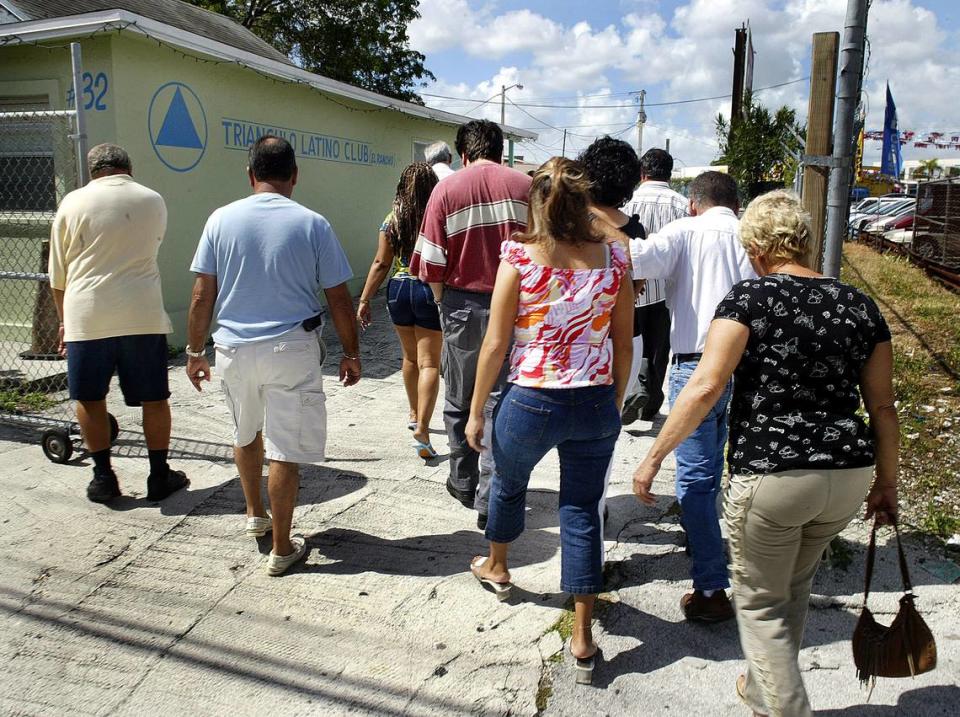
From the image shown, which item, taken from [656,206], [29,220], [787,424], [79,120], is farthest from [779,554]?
[29,220]

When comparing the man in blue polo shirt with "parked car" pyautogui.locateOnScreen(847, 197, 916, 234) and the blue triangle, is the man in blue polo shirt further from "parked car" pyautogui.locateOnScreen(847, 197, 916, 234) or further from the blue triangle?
"parked car" pyautogui.locateOnScreen(847, 197, 916, 234)

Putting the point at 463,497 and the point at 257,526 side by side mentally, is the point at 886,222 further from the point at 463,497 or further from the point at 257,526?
the point at 257,526

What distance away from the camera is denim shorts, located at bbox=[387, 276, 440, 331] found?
15.5 feet

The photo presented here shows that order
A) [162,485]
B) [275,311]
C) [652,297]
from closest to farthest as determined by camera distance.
→ 1. [275,311]
2. [162,485]
3. [652,297]

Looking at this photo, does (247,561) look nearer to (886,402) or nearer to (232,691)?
(232,691)

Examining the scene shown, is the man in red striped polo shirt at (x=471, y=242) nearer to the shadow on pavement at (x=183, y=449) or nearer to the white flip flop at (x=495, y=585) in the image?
the white flip flop at (x=495, y=585)

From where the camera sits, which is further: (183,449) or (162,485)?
(183,449)

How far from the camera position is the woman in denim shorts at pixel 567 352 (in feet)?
9.08

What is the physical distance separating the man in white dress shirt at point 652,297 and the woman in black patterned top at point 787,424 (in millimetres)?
1666

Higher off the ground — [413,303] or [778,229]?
[778,229]

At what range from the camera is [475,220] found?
393cm

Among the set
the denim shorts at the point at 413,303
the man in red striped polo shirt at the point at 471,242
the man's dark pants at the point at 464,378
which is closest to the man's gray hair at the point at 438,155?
the denim shorts at the point at 413,303

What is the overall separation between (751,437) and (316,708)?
5.71ft

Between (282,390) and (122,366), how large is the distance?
136 centimetres
